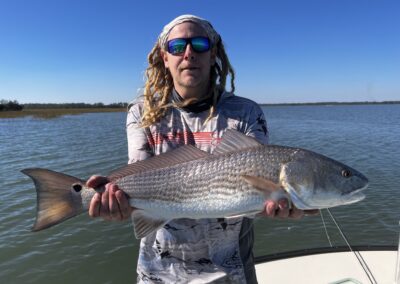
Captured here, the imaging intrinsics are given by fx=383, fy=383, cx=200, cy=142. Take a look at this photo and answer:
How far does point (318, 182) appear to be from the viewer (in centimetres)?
309

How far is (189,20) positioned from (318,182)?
1889 mm

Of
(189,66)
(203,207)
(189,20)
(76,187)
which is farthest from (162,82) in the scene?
(203,207)

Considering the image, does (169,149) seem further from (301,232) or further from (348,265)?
(301,232)

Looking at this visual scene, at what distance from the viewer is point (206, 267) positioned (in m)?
3.33

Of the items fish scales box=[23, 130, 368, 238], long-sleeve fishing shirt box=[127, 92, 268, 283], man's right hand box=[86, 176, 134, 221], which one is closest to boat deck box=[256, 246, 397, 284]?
long-sleeve fishing shirt box=[127, 92, 268, 283]

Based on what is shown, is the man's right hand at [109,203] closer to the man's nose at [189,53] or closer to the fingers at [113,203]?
the fingers at [113,203]

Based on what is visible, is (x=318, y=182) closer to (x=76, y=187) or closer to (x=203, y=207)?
(x=203, y=207)

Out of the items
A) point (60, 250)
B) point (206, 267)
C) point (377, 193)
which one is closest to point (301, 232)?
point (377, 193)

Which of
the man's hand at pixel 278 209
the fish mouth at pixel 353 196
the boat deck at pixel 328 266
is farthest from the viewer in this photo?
the boat deck at pixel 328 266

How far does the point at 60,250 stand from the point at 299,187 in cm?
972

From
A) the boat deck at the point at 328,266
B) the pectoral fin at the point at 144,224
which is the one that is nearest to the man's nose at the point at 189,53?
the pectoral fin at the point at 144,224

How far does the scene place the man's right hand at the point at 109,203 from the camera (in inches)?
128

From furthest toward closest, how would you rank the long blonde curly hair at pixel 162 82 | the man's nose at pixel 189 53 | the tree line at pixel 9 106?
1. the tree line at pixel 9 106
2. the long blonde curly hair at pixel 162 82
3. the man's nose at pixel 189 53

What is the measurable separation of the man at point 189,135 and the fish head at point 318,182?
18 centimetres
